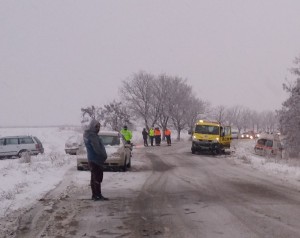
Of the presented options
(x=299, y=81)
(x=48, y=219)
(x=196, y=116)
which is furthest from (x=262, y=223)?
(x=196, y=116)

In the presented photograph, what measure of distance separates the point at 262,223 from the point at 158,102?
67.1 meters

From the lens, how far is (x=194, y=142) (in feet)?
106

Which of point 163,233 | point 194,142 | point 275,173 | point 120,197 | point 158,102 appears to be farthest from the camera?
point 158,102

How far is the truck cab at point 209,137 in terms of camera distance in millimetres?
31984

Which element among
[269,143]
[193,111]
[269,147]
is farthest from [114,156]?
[193,111]

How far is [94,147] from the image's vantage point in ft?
36.5

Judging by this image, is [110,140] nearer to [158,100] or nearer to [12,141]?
[12,141]

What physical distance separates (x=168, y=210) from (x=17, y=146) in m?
24.2

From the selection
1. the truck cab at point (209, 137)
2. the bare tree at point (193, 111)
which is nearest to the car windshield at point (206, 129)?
the truck cab at point (209, 137)

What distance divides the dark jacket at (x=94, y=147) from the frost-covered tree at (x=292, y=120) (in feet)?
110

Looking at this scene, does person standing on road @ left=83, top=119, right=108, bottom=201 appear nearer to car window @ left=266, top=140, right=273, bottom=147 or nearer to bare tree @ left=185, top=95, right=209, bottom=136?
car window @ left=266, top=140, right=273, bottom=147

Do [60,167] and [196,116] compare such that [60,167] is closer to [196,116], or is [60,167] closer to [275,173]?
[275,173]

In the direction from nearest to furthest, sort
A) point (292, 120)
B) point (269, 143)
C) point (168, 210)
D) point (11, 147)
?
point (168, 210)
point (11, 147)
point (269, 143)
point (292, 120)

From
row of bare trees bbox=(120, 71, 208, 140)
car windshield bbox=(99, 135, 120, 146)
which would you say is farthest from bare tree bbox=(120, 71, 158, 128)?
car windshield bbox=(99, 135, 120, 146)
